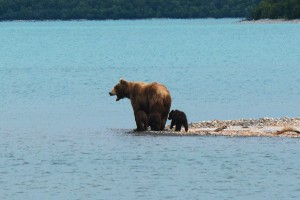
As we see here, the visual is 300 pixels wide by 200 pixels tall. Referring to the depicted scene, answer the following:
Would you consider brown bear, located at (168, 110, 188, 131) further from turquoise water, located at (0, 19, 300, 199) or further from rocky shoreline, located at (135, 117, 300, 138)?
turquoise water, located at (0, 19, 300, 199)

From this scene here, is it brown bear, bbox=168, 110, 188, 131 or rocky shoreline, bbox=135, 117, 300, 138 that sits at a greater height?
brown bear, bbox=168, 110, 188, 131

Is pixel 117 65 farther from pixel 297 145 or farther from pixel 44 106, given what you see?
pixel 297 145

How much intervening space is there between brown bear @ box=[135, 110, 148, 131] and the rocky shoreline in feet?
0.54

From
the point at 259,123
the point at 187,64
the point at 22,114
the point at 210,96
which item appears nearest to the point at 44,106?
the point at 22,114

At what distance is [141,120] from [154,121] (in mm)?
356

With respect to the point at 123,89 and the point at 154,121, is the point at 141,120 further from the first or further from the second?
the point at 123,89

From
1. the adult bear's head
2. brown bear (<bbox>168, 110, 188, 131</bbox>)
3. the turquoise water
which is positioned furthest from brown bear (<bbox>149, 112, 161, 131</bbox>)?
the adult bear's head

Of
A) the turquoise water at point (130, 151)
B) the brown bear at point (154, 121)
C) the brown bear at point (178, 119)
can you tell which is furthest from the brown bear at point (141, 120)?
the brown bear at point (178, 119)

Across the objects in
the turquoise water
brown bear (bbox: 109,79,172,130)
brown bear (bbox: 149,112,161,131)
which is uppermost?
brown bear (bbox: 109,79,172,130)

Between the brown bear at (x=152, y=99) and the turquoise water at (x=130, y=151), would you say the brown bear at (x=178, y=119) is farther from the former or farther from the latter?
the turquoise water at (x=130, y=151)

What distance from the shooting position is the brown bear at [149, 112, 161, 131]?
33.8 meters

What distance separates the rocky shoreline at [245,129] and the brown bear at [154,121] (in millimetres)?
226

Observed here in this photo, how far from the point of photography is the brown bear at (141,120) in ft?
111

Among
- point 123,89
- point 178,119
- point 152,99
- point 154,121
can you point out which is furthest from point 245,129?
point 123,89
